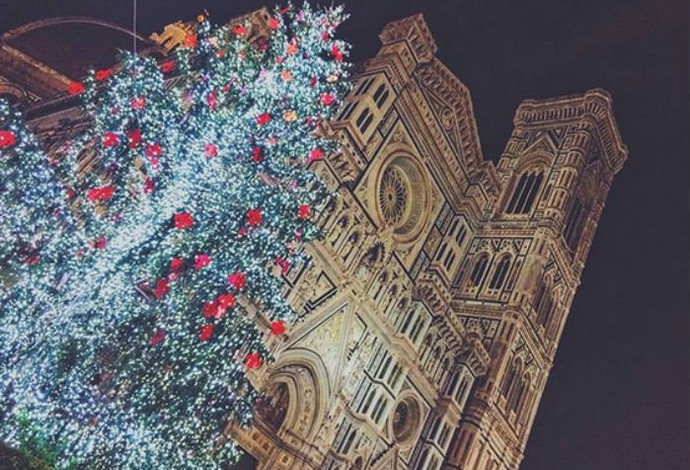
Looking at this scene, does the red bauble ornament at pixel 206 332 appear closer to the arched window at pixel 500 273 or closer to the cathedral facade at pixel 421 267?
the cathedral facade at pixel 421 267

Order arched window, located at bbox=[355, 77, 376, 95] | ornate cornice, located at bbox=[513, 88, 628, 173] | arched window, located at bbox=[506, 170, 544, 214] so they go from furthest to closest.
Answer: ornate cornice, located at bbox=[513, 88, 628, 173] < arched window, located at bbox=[506, 170, 544, 214] < arched window, located at bbox=[355, 77, 376, 95]

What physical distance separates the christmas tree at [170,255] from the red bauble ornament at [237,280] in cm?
3

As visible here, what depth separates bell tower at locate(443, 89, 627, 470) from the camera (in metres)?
28.4

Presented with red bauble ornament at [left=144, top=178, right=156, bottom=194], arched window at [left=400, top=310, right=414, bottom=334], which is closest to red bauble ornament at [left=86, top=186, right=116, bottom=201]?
red bauble ornament at [left=144, top=178, right=156, bottom=194]

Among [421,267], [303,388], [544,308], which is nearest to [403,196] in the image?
[421,267]

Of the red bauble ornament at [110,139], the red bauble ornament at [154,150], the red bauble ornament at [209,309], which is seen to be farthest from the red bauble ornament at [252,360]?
the red bauble ornament at [110,139]

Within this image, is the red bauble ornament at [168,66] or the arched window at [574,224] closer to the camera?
the red bauble ornament at [168,66]

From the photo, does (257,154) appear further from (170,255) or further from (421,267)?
(421,267)

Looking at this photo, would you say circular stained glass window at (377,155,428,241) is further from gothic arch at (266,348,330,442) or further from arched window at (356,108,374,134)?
gothic arch at (266,348,330,442)

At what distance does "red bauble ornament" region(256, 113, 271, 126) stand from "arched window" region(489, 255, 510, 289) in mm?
21084

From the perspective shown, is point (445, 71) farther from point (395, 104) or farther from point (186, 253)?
point (186, 253)

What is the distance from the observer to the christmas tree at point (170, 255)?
11.7m

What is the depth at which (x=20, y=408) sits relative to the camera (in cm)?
1110

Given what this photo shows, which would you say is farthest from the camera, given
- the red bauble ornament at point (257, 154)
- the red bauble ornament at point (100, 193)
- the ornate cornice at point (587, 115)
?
the ornate cornice at point (587, 115)
